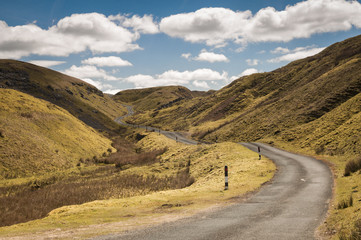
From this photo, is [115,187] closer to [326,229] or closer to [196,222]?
[196,222]

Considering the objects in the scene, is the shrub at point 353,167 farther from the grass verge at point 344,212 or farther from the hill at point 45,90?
the hill at point 45,90

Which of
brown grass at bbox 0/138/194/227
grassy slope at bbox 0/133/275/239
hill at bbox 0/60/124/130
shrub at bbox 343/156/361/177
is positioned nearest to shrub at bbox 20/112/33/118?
brown grass at bbox 0/138/194/227

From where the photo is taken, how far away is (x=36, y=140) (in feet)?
109

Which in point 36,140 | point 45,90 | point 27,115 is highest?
point 45,90

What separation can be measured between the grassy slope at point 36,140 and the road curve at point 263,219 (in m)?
26.2

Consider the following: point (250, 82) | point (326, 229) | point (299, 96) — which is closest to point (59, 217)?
point (326, 229)

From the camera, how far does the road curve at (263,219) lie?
6.43 meters

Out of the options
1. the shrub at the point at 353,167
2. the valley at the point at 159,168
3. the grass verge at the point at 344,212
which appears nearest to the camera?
the grass verge at the point at 344,212

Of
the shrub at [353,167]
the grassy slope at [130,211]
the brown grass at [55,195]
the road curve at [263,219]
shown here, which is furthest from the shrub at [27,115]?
the shrub at [353,167]

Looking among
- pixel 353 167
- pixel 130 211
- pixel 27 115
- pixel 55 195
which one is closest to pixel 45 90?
pixel 27 115

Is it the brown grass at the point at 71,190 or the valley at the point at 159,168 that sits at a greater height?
the valley at the point at 159,168

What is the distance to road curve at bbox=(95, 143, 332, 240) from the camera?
21.1 feet

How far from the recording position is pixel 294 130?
132 feet

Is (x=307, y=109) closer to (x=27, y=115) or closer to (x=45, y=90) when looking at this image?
(x=27, y=115)
